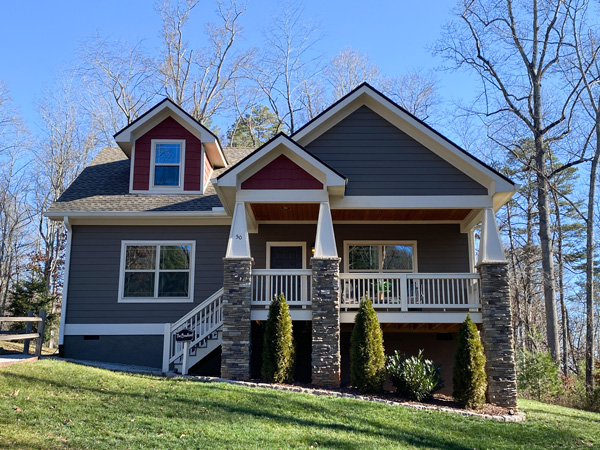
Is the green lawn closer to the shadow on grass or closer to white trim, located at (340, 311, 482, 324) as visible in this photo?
the shadow on grass

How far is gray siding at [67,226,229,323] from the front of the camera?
14.1 meters

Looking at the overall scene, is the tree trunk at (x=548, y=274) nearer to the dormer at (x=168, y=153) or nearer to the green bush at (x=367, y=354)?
the green bush at (x=367, y=354)

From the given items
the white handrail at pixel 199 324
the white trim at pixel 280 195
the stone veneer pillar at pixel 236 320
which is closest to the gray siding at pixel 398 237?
the white handrail at pixel 199 324

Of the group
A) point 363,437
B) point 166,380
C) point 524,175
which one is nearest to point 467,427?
point 363,437

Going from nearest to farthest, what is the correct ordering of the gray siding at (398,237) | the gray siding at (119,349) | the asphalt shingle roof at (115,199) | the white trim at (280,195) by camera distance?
1. the white trim at (280,195)
2. the gray siding at (119,349)
3. the asphalt shingle roof at (115,199)
4. the gray siding at (398,237)

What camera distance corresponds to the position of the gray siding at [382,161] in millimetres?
12680

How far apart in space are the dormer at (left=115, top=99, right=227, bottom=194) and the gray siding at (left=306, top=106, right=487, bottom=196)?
3777mm

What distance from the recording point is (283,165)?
1234 cm

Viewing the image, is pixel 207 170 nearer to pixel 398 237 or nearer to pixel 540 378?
pixel 398 237

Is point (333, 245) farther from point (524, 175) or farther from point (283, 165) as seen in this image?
point (524, 175)

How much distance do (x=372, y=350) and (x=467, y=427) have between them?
8.40 ft

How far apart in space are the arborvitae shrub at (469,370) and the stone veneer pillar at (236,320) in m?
4.23

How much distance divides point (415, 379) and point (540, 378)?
264 inches

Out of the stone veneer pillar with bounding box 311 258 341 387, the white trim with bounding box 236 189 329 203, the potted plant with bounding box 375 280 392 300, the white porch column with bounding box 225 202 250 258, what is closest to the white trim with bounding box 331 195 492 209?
the white trim with bounding box 236 189 329 203
